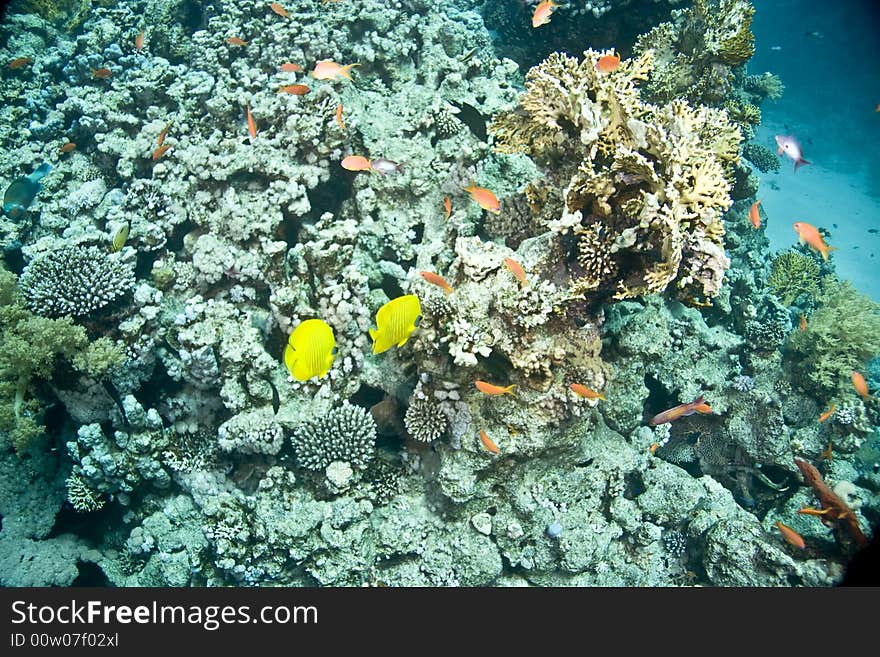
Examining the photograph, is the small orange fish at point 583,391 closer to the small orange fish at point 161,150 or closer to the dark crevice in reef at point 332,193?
the dark crevice in reef at point 332,193

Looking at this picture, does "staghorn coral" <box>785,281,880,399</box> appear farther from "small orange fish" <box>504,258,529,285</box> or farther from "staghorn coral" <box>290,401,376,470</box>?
"staghorn coral" <box>290,401,376,470</box>

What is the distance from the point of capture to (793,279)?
27.4 ft

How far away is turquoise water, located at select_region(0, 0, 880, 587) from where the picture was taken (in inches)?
151

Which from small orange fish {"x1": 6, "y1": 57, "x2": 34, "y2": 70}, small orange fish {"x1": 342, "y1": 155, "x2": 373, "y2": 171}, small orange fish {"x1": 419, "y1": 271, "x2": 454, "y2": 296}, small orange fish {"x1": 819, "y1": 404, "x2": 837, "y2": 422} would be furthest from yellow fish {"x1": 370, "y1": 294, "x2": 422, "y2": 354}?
small orange fish {"x1": 6, "y1": 57, "x2": 34, "y2": 70}

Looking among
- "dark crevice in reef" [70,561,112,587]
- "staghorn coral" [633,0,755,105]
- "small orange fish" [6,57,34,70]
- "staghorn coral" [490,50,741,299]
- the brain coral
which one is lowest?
"dark crevice in reef" [70,561,112,587]

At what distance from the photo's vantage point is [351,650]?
257cm

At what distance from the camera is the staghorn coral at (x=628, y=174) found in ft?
10.8

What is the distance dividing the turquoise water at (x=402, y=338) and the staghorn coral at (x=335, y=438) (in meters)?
0.03

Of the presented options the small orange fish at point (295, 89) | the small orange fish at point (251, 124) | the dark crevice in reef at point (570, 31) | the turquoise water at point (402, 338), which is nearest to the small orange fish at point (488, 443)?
the turquoise water at point (402, 338)

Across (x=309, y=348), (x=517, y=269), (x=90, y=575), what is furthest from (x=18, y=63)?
(x=517, y=269)

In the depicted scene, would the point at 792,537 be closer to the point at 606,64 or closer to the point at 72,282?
the point at 606,64

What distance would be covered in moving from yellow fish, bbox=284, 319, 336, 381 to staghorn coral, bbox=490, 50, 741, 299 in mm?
2049

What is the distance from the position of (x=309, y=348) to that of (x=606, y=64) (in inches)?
146

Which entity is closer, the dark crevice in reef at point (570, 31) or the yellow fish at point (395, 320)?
the yellow fish at point (395, 320)
